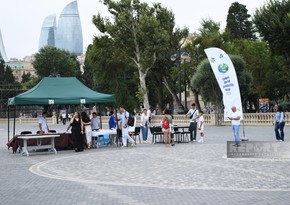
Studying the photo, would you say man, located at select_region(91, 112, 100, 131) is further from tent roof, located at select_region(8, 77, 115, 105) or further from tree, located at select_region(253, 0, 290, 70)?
tree, located at select_region(253, 0, 290, 70)

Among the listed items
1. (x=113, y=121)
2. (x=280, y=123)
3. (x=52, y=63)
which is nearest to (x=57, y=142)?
(x=113, y=121)

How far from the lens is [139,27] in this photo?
52.0 m

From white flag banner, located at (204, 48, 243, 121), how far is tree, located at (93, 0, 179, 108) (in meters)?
26.5

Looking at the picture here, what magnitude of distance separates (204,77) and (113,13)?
1406cm

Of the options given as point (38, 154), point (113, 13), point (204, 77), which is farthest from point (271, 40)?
point (38, 154)

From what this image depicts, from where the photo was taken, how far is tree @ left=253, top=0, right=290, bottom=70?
144 ft

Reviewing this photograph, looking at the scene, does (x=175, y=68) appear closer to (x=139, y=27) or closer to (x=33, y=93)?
(x=139, y=27)

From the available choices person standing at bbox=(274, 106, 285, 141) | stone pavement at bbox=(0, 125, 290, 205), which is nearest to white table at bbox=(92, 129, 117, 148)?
stone pavement at bbox=(0, 125, 290, 205)

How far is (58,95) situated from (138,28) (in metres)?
29.7

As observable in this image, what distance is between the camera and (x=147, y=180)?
12383 mm

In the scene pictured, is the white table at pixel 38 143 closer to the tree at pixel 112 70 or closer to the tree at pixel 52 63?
the tree at pixel 112 70

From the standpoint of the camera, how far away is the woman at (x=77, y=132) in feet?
72.3

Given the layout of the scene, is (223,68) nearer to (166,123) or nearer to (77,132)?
(166,123)

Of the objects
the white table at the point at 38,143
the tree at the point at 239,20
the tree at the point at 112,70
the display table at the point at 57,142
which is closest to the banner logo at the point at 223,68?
the display table at the point at 57,142
